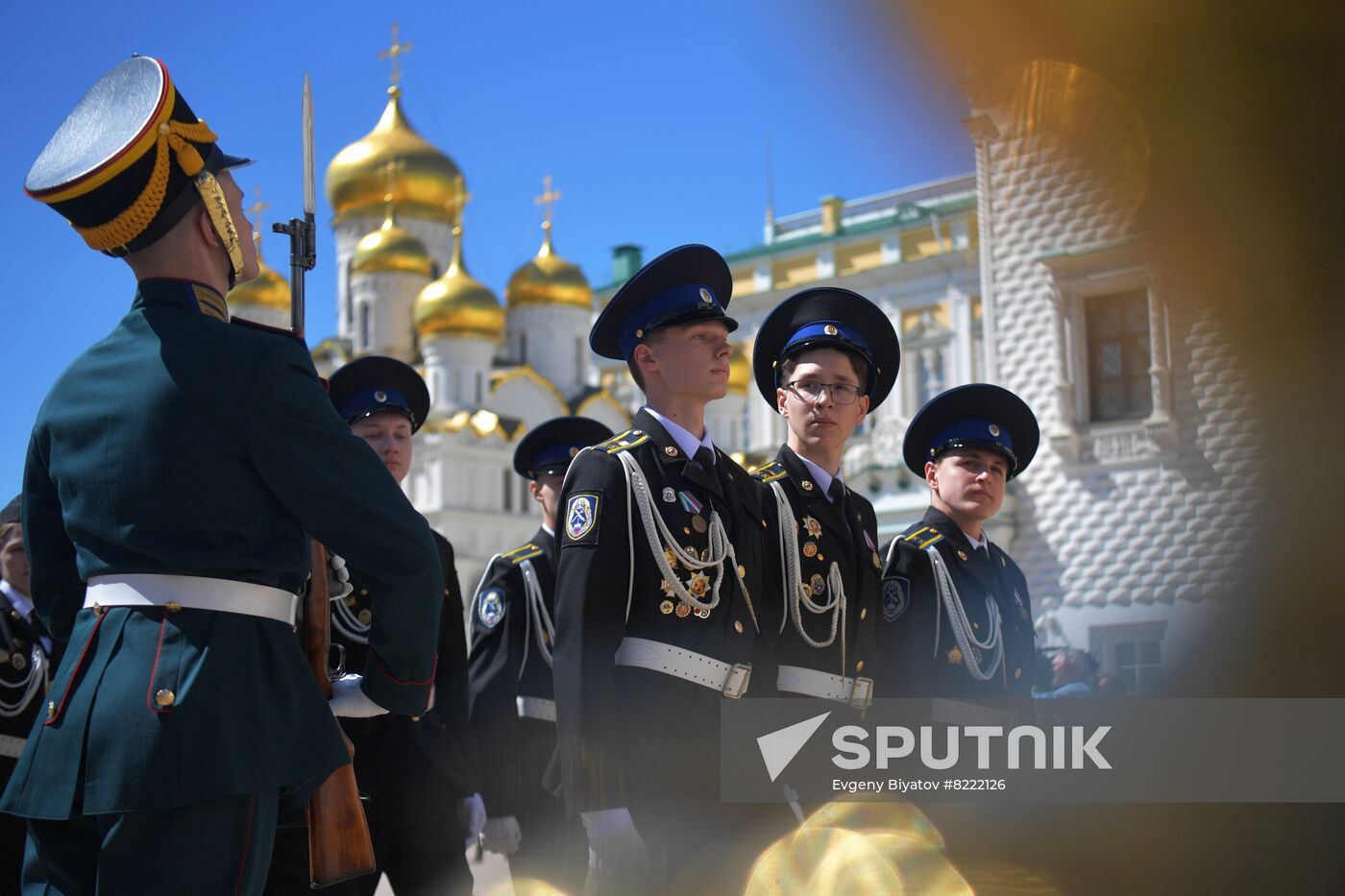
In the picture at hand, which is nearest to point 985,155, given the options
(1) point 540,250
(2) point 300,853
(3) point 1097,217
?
(3) point 1097,217

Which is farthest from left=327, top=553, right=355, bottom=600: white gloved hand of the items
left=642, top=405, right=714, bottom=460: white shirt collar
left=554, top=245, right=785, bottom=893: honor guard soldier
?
left=642, top=405, right=714, bottom=460: white shirt collar

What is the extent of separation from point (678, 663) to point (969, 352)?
3097 centimetres

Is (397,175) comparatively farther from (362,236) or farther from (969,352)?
(969,352)

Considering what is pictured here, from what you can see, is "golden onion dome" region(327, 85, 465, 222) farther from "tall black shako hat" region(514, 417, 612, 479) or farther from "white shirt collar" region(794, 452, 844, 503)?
"white shirt collar" region(794, 452, 844, 503)

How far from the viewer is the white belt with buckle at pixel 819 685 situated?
3.49 meters

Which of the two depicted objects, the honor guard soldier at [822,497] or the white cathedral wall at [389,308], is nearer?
the honor guard soldier at [822,497]

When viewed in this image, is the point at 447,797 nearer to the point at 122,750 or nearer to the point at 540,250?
the point at 122,750

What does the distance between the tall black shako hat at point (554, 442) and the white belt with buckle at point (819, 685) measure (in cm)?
285

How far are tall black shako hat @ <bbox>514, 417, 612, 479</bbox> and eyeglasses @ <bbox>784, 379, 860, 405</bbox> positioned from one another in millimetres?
2454

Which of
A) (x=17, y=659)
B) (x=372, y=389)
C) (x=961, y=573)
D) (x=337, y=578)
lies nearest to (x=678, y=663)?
(x=337, y=578)

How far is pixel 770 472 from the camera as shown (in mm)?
3850

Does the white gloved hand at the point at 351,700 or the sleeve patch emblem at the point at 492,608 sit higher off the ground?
the sleeve patch emblem at the point at 492,608

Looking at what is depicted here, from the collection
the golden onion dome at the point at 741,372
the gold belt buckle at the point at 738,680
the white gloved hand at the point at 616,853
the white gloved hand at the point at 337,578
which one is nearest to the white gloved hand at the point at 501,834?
the white gloved hand at the point at 337,578

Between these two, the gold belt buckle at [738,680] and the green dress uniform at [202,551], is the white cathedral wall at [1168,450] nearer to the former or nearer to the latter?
the green dress uniform at [202,551]
